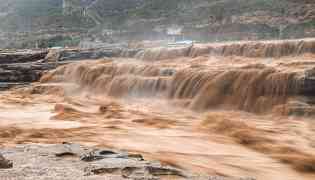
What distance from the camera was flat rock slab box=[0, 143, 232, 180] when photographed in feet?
14.1

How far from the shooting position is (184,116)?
11328 millimetres

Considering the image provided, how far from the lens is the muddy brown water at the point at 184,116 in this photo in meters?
6.55

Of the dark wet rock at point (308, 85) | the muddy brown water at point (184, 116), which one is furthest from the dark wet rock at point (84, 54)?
the dark wet rock at point (308, 85)

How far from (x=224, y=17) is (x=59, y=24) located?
70.1 ft

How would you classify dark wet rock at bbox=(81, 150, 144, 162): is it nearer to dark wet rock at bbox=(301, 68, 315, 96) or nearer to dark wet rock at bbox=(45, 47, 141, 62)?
dark wet rock at bbox=(301, 68, 315, 96)

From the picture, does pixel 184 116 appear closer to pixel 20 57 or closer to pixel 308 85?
pixel 308 85

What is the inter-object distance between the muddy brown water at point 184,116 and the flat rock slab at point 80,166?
0.72 meters

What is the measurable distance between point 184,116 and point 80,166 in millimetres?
6737

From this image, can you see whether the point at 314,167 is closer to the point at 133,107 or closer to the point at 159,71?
A: the point at 133,107

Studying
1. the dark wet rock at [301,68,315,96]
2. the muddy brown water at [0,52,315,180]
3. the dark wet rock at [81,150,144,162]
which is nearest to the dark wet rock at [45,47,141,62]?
the muddy brown water at [0,52,315,180]

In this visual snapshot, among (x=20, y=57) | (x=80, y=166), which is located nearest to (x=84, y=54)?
(x=20, y=57)

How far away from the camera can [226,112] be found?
37.7ft

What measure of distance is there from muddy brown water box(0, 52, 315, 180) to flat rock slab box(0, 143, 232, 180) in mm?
720

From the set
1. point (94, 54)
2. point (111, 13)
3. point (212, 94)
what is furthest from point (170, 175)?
point (111, 13)
